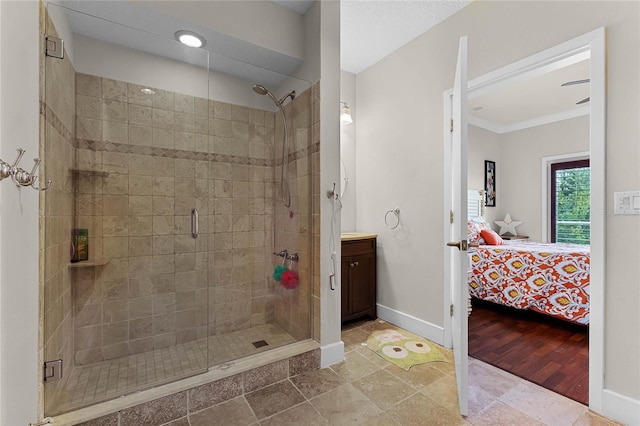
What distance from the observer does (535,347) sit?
2.34 m

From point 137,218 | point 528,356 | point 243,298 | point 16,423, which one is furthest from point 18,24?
point 528,356

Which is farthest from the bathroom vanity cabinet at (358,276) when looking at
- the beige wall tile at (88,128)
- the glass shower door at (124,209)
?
the beige wall tile at (88,128)

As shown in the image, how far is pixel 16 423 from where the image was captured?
1.08 metres

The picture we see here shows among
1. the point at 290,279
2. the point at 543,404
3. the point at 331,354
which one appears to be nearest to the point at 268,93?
the point at 290,279

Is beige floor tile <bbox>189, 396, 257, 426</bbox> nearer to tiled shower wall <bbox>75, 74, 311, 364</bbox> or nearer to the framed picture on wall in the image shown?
tiled shower wall <bbox>75, 74, 311, 364</bbox>

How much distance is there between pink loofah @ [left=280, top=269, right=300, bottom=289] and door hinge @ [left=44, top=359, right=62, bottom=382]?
1.38 m

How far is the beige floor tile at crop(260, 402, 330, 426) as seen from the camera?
4.92ft

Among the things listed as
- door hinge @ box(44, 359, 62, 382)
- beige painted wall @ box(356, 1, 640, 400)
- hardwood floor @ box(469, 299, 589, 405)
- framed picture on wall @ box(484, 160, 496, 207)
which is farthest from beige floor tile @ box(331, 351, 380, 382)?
framed picture on wall @ box(484, 160, 496, 207)

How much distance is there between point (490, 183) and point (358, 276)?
375cm

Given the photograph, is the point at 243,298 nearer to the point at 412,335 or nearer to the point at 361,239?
the point at 361,239

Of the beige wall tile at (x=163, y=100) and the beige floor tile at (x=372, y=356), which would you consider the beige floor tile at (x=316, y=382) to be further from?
the beige wall tile at (x=163, y=100)

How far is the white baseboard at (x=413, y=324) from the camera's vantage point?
2393 millimetres

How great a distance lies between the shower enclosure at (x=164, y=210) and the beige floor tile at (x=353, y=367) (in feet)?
1.30

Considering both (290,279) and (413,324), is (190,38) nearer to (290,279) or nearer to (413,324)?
(290,279)
